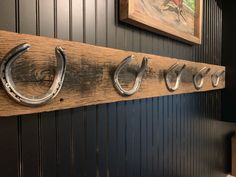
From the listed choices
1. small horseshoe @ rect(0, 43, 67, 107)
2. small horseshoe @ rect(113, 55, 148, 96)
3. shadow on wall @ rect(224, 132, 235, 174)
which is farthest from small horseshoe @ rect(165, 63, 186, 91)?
shadow on wall @ rect(224, 132, 235, 174)

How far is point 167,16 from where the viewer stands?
0.97 metres

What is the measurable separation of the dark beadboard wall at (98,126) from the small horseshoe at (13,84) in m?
0.07

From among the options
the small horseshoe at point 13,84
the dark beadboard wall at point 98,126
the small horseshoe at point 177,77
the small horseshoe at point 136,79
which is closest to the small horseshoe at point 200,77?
the dark beadboard wall at point 98,126

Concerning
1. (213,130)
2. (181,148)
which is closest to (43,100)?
(181,148)

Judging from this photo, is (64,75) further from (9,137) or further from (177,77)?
(177,77)

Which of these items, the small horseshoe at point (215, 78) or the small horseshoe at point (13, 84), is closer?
the small horseshoe at point (13, 84)

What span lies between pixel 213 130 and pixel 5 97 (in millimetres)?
1660

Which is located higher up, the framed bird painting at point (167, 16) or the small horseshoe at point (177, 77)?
the framed bird painting at point (167, 16)

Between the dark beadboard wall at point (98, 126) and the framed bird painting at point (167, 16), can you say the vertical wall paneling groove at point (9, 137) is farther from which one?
the framed bird painting at point (167, 16)

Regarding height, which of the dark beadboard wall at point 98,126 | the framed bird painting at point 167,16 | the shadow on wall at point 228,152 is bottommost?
the shadow on wall at point 228,152

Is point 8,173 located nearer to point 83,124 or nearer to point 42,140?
point 42,140

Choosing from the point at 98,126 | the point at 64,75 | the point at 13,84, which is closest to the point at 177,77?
the point at 98,126

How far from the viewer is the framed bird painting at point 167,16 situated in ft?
2.46

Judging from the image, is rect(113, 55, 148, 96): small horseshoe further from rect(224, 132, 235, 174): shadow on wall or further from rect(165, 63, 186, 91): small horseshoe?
rect(224, 132, 235, 174): shadow on wall
